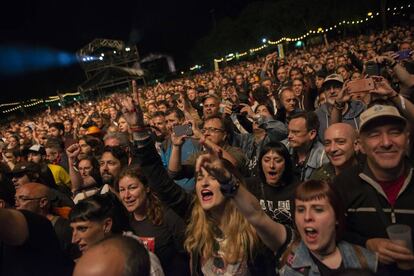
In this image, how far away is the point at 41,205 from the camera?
350 centimetres

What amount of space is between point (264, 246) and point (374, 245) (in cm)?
71

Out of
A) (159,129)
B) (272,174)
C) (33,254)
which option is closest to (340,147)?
(272,174)

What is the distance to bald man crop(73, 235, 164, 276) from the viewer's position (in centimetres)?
177

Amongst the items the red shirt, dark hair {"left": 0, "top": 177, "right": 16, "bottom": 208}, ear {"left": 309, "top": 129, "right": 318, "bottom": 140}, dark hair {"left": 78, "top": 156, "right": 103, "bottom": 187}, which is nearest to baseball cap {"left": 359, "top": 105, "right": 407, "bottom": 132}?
the red shirt

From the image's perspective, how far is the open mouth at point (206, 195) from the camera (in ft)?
9.55

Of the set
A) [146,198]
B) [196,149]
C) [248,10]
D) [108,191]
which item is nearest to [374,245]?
[146,198]

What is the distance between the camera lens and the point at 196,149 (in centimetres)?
507

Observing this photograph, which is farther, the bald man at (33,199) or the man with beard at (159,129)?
the man with beard at (159,129)

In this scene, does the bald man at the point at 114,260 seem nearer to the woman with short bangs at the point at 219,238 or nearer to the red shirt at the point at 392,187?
the woman with short bangs at the point at 219,238

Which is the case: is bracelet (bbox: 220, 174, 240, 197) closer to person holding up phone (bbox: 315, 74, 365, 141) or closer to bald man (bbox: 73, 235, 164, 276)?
bald man (bbox: 73, 235, 164, 276)

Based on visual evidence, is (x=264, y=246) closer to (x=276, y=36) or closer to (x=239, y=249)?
(x=239, y=249)

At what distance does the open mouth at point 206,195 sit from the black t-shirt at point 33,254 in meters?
1.03

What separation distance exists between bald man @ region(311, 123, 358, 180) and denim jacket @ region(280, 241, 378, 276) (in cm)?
130

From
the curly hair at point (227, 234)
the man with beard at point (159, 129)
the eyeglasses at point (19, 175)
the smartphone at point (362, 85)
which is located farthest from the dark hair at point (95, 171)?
the smartphone at point (362, 85)
